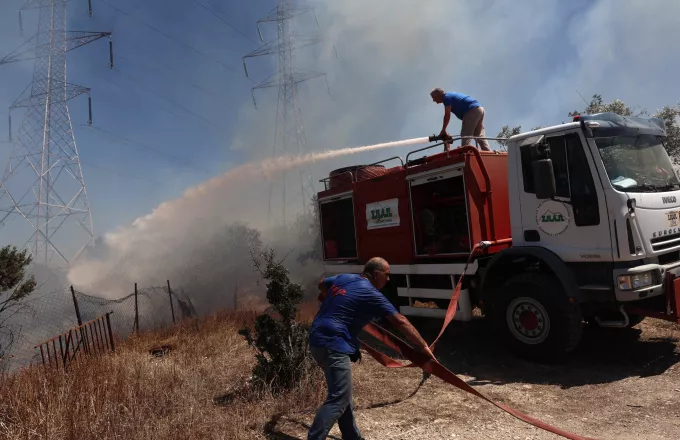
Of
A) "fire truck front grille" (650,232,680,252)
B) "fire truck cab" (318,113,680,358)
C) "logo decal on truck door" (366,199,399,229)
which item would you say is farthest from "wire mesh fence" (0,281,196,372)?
"fire truck front grille" (650,232,680,252)

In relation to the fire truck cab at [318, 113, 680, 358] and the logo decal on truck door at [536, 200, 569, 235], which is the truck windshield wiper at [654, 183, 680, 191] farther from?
the logo decal on truck door at [536, 200, 569, 235]

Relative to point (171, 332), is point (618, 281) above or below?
above

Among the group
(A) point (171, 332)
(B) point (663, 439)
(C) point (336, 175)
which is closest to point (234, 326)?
(A) point (171, 332)

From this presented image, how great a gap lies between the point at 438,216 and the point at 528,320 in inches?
86.3

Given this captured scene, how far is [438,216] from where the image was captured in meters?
7.49

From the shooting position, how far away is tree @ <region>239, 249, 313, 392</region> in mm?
5090

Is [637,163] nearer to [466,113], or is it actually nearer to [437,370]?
[466,113]

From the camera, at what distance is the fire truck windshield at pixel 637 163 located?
5.54m

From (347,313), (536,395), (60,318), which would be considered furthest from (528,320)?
(60,318)

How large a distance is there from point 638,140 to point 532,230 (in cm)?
171

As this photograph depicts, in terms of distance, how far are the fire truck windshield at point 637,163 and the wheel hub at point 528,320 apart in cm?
169

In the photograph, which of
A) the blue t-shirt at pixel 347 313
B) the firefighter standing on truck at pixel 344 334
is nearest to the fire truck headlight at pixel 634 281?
the firefighter standing on truck at pixel 344 334

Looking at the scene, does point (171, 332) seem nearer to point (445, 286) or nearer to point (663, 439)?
point (445, 286)

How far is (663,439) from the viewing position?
12.3 ft
